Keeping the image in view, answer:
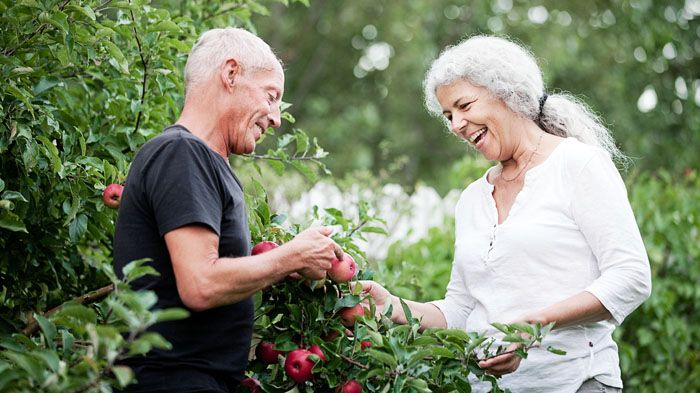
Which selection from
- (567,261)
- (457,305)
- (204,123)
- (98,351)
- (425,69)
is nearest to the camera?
(98,351)

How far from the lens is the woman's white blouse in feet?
9.18

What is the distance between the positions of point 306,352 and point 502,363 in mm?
583

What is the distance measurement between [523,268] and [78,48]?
164cm

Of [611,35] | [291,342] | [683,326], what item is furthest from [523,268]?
[611,35]

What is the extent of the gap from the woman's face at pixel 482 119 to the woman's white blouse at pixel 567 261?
184 mm

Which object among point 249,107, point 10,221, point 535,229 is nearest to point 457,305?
point 535,229

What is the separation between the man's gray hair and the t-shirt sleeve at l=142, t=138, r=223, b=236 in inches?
12.2

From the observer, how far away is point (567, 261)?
9.46 ft

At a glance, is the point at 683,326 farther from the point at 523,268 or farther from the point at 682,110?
the point at 682,110

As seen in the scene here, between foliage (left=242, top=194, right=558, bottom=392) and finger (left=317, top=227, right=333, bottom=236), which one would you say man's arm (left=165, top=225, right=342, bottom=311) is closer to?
finger (left=317, top=227, right=333, bottom=236)

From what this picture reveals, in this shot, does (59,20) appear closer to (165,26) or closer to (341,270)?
(165,26)

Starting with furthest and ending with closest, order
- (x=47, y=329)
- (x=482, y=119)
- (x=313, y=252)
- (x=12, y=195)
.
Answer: (x=482, y=119), (x=12, y=195), (x=313, y=252), (x=47, y=329)

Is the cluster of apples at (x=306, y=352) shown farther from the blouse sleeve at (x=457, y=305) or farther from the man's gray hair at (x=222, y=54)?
the blouse sleeve at (x=457, y=305)

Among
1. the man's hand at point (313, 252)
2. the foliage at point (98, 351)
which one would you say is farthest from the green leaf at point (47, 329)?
the man's hand at point (313, 252)
